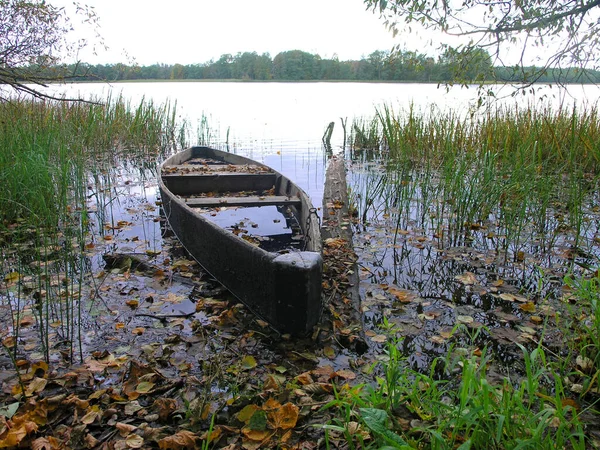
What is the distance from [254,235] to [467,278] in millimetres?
2250

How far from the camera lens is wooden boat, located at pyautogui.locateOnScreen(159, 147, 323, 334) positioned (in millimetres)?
2846

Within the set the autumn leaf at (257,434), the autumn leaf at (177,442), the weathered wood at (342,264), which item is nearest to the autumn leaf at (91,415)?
the autumn leaf at (177,442)

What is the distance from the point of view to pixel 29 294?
3482 millimetres

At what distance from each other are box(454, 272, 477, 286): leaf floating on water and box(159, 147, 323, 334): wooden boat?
4.24 ft

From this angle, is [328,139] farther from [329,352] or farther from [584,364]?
[584,364]

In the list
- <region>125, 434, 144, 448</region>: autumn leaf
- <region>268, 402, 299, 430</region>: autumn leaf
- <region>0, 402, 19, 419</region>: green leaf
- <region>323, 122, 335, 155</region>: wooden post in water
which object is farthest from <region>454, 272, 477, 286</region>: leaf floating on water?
<region>323, 122, 335, 155</region>: wooden post in water

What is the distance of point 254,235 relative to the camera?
198 inches

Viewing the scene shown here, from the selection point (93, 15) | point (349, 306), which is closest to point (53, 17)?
point (93, 15)

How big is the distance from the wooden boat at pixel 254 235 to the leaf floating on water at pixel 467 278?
1.29 meters

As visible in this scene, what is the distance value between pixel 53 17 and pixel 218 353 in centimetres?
601

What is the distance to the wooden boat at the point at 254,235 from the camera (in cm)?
285

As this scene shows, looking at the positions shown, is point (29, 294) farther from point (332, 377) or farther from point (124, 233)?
point (332, 377)

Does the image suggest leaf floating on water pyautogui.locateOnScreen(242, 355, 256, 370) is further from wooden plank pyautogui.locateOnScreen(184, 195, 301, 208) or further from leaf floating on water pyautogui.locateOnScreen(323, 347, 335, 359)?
wooden plank pyautogui.locateOnScreen(184, 195, 301, 208)

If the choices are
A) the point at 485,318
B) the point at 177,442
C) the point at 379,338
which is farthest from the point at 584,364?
the point at 177,442
